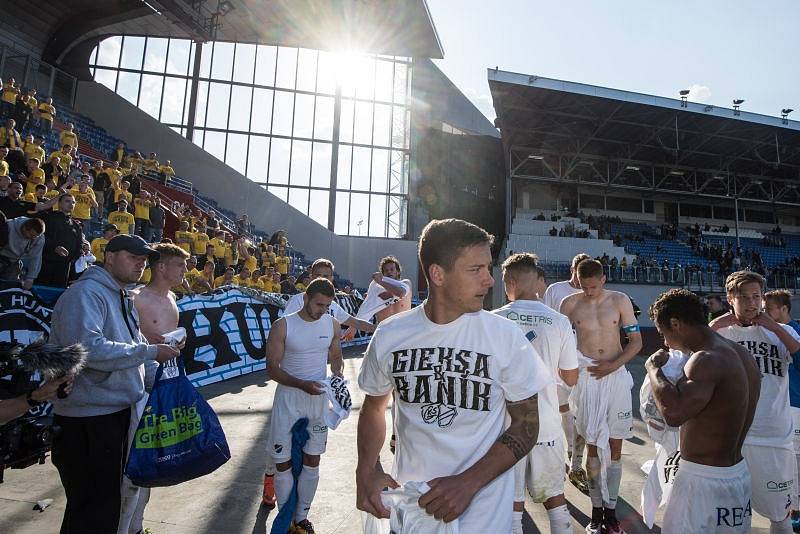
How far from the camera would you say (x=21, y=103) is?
14.4 meters

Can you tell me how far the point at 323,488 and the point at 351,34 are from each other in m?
26.2

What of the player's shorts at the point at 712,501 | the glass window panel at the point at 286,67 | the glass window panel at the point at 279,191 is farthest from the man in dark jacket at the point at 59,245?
the glass window panel at the point at 286,67

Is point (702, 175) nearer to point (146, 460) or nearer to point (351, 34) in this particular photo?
point (351, 34)

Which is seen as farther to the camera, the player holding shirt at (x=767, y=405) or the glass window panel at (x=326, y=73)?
the glass window panel at (x=326, y=73)

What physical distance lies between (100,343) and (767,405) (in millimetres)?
4403

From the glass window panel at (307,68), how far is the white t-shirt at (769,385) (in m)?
28.9

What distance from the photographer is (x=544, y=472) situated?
3225 mm

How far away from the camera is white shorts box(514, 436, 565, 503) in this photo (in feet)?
10.5

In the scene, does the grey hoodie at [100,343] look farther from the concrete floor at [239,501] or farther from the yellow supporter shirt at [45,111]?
the yellow supporter shirt at [45,111]

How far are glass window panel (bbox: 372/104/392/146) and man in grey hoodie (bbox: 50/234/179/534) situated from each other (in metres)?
27.8

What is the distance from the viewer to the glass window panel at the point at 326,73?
1139 inches

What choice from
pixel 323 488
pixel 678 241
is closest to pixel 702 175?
pixel 678 241

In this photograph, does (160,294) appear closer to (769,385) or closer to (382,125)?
(769,385)

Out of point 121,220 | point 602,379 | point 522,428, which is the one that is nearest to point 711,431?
point 522,428
